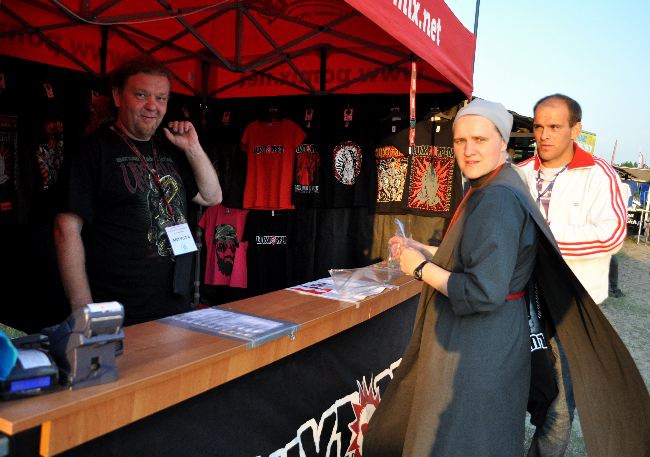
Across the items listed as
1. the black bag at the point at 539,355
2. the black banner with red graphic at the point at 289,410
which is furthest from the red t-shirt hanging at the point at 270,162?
the black bag at the point at 539,355

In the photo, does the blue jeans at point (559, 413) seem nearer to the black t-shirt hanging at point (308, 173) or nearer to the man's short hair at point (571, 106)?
the man's short hair at point (571, 106)

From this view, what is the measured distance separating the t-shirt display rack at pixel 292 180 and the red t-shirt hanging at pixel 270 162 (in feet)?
0.22

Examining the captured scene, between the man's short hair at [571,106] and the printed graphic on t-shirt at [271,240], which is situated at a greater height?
the man's short hair at [571,106]

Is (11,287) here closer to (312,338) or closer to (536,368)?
(312,338)

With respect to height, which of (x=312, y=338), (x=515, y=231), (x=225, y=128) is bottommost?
(x=312, y=338)

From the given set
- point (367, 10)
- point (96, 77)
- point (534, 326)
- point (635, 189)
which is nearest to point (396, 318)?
point (534, 326)

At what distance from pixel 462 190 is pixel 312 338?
2.75m

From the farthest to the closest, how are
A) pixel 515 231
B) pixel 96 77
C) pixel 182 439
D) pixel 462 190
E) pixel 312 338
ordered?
pixel 462 190
pixel 96 77
pixel 312 338
pixel 515 231
pixel 182 439

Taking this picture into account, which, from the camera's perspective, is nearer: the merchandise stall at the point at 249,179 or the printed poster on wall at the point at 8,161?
the merchandise stall at the point at 249,179

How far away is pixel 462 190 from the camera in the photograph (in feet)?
13.8

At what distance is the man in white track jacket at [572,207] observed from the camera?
85.3 inches

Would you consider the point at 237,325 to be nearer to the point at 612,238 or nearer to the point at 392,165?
the point at 612,238

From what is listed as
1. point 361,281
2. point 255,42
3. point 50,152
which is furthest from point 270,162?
point 361,281

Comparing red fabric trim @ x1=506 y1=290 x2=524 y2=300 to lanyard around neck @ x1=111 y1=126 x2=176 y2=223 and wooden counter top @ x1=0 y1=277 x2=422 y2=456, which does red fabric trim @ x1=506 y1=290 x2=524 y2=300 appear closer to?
wooden counter top @ x1=0 y1=277 x2=422 y2=456
